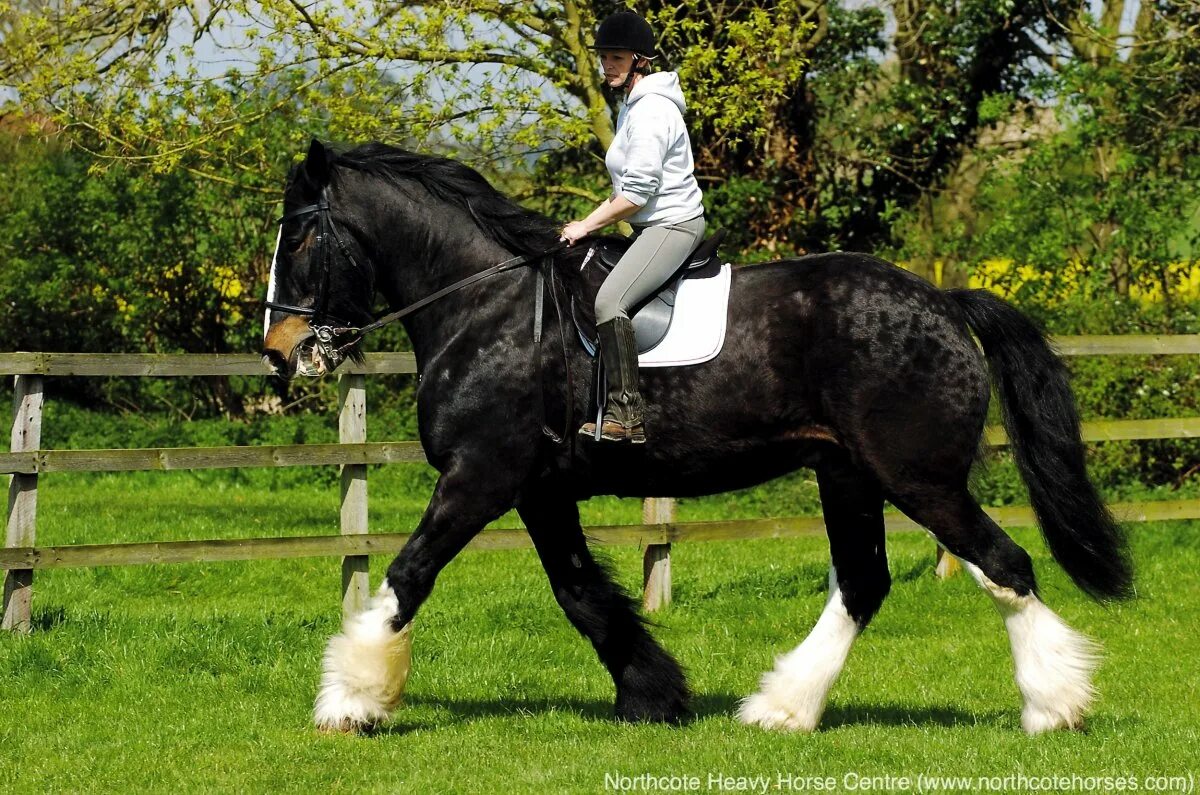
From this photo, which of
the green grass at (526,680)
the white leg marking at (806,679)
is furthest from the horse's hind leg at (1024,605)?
the white leg marking at (806,679)

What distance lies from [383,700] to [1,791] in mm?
→ 1451

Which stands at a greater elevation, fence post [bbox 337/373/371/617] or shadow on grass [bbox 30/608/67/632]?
fence post [bbox 337/373/371/617]

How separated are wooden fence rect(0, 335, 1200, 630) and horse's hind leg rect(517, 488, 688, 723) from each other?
1.99 meters

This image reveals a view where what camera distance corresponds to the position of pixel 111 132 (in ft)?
44.8

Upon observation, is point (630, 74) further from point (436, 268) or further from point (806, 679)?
point (806, 679)

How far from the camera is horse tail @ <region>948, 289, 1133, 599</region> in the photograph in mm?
6125

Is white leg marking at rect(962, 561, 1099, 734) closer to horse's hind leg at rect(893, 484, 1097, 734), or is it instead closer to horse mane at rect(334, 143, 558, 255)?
horse's hind leg at rect(893, 484, 1097, 734)

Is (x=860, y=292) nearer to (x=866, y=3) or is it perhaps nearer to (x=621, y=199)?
(x=621, y=199)

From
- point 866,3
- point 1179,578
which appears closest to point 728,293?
point 1179,578

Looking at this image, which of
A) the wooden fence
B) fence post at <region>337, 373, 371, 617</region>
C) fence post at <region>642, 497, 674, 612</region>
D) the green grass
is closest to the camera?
the green grass

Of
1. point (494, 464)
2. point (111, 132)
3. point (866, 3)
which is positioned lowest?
point (494, 464)

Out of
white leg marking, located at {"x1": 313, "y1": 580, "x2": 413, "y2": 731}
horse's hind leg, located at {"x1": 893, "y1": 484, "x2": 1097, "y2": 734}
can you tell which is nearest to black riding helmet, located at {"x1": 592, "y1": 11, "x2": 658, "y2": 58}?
horse's hind leg, located at {"x1": 893, "y1": 484, "x2": 1097, "y2": 734}

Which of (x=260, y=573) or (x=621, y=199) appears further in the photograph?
(x=260, y=573)

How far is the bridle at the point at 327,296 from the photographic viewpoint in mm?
6090
